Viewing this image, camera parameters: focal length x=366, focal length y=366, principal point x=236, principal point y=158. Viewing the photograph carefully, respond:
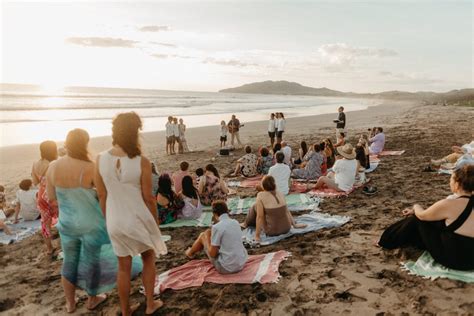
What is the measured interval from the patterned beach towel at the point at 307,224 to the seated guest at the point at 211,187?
1722 millimetres

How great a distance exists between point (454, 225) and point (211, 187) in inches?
188

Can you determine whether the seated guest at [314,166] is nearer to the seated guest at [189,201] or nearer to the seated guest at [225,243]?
the seated guest at [189,201]

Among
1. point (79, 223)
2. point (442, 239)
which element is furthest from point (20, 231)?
point (442, 239)

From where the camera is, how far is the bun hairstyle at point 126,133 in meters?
3.23

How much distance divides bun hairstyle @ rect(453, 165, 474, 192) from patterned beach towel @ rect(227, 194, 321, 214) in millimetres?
3513

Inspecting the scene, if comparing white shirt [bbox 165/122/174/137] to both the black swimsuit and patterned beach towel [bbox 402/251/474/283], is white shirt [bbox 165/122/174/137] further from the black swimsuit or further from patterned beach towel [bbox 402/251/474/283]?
patterned beach towel [bbox 402/251/474/283]

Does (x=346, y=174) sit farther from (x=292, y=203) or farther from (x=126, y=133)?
(x=126, y=133)

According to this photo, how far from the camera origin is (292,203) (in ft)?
25.6

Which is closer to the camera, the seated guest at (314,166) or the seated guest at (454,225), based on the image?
the seated guest at (454,225)

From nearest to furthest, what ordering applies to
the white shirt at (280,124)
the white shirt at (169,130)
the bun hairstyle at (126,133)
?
the bun hairstyle at (126,133), the white shirt at (169,130), the white shirt at (280,124)

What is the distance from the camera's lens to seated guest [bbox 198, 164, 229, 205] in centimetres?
779

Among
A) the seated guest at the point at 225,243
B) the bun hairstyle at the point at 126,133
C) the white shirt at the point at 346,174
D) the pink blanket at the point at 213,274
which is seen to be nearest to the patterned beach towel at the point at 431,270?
the pink blanket at the point at 213,274

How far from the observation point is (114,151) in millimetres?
3254

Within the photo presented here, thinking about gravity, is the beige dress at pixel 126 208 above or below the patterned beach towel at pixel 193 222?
above
